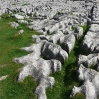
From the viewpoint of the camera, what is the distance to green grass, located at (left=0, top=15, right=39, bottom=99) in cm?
3585

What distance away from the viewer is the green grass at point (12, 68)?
35853mm

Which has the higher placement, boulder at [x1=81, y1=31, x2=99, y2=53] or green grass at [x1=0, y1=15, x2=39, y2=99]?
boulder at [x1=81, y1=31, x2=99, y2=53]

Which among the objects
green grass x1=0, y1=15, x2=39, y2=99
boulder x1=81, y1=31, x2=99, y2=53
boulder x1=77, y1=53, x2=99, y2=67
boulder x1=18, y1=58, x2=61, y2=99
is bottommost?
green grass x1=0, y1=15, x2=39, y2=99

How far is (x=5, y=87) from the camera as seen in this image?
3747 centimetres

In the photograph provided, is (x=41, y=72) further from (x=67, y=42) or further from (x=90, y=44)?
(x=90, y=44)

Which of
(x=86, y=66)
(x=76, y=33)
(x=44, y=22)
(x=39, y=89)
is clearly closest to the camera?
(x=39, y=89)

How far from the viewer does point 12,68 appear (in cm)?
4325

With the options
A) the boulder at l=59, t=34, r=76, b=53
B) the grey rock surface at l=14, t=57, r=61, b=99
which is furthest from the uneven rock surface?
the grey rock surface at l=14, t=57, r=61, b=99

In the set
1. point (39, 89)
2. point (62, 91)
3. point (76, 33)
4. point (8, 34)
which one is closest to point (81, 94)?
point (62, 91)

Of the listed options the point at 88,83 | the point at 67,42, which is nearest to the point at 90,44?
the point at 67,42

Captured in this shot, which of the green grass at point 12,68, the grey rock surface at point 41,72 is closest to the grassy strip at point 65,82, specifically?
the grey rock surface at point 41,72

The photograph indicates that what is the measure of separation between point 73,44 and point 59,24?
67.7 feet

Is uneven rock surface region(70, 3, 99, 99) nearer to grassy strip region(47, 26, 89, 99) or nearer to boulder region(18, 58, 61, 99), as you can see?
grassy strip region(47, 26, 89, 99)

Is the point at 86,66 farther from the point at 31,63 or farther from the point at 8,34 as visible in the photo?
the point at 8,34
